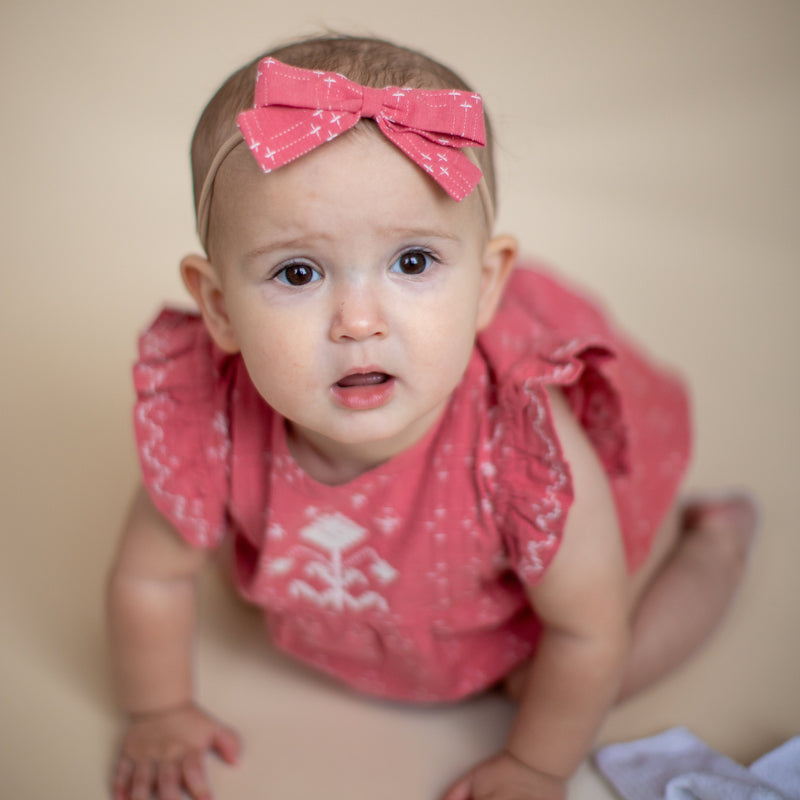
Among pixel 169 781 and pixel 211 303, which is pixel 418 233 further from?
pixel 169 781

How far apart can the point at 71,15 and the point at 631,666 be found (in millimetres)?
1859

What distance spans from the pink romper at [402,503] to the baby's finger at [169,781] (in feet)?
0.61

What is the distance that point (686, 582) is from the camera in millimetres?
1357

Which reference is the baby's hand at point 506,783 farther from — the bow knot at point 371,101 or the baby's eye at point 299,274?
the bow knot at point 371,101

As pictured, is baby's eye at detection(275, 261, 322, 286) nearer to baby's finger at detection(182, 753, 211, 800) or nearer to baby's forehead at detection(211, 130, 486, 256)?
baby's forehead at detection(211, 130, 486, 256)

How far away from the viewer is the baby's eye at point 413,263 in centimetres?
93

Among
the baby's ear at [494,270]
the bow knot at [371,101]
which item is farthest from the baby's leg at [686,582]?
the bow knot at [371,101]

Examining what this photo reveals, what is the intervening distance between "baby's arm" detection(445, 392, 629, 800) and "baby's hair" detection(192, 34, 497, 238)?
A: 1.07ft

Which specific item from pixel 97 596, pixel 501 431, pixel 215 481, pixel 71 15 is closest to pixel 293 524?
pixel 215 481

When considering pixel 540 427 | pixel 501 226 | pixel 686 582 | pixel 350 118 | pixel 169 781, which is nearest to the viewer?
pixel 350 118

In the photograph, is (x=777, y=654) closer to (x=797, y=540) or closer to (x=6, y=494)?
(x=797, y=540)

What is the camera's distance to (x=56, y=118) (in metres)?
2.26

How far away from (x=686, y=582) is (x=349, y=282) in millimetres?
700

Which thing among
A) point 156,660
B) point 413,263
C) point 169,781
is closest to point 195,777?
point 169,781
